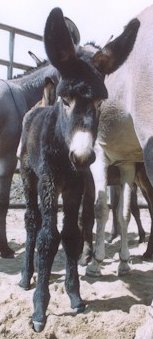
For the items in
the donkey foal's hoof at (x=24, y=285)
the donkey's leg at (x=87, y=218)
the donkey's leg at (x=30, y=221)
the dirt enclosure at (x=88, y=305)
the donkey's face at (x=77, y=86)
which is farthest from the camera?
the donkey's leg at (x=87, y=218)

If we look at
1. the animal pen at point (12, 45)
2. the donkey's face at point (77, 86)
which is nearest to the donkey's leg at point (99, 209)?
the donkey's face at point (77, 86)

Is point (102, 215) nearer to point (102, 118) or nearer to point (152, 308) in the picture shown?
point (102, 118)

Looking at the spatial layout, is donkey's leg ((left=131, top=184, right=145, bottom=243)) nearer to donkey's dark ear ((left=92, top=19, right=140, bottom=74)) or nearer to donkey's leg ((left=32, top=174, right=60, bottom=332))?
donkey's leg ((left=32, top=174, right=60, bottom=332))

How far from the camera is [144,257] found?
5059 millimetres

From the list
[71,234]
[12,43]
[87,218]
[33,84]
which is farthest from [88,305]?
[12,43]

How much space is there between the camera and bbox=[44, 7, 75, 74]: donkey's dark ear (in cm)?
288

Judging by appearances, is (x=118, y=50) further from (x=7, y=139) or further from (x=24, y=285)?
(x=7, y=139)

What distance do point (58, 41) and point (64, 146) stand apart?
629 mm

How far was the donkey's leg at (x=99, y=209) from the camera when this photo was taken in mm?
4225

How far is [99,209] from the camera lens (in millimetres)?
4332

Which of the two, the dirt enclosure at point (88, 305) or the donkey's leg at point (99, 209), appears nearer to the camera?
the dirt enclosure at point (88, 305)

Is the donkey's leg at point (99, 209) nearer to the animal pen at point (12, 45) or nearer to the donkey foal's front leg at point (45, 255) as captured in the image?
the donkey foal's front leg at point (45, 255)

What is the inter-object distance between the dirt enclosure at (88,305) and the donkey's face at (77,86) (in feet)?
3.21

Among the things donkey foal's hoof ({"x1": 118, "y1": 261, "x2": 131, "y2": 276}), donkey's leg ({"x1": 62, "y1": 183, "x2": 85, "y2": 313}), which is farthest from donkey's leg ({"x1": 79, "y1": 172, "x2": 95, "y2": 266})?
donkey's leg ({"x1": 62, "y1": 183, "x2": 85, "y2": 313})
